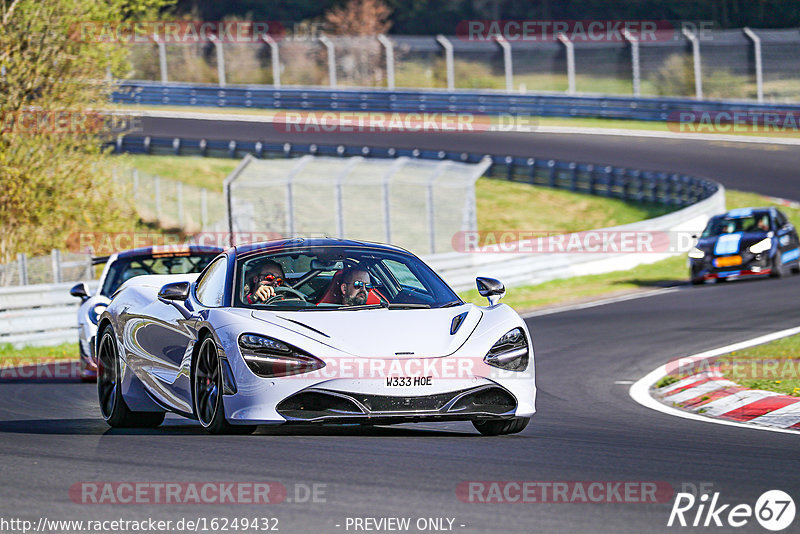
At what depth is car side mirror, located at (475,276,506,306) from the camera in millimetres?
9234

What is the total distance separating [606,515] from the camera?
598 cm

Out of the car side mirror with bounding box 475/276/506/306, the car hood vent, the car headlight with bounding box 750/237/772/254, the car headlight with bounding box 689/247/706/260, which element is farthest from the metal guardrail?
the car hood vent

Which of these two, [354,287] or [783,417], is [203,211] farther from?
[783,417]

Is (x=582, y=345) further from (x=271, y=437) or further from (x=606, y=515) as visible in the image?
(x=606, y=515)

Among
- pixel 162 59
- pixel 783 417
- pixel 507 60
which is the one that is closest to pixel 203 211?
pixel 507 60

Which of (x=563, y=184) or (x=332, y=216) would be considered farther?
(x=563, y=184)

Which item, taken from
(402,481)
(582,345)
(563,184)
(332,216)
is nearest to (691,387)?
(582,345)

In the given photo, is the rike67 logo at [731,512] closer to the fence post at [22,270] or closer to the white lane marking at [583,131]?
the fence post at [22,270]

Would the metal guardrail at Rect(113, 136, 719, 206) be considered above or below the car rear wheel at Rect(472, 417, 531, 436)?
below

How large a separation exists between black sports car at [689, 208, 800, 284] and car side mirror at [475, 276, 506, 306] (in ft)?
46.2

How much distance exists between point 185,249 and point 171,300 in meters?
5.54

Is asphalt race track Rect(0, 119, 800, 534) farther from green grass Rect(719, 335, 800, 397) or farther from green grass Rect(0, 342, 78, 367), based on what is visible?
green grass Rect(0, 342, 78, 367)

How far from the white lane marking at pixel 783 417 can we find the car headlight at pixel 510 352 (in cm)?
215

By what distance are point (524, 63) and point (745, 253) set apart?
25.5 metres
